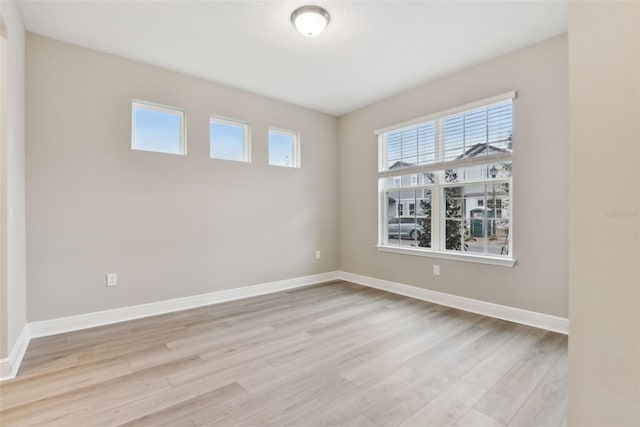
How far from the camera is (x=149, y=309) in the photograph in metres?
3.35

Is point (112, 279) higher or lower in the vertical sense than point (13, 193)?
lower

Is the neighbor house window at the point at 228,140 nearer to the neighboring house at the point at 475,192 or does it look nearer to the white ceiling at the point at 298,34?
the white ceiling at the point at 298,34

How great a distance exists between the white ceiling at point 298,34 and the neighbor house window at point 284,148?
956mm

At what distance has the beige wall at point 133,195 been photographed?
9.32ft

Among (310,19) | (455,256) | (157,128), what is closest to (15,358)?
(157,128)

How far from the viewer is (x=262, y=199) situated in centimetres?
431

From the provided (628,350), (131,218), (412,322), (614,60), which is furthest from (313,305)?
(614,60)

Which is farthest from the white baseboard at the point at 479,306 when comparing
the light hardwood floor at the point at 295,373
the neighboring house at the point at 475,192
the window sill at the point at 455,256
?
the neighboring house at the point at 475,192

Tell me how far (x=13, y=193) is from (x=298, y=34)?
2.74 metres

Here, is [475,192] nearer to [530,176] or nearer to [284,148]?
[530,176]

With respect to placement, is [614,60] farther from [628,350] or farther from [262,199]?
[262,199]

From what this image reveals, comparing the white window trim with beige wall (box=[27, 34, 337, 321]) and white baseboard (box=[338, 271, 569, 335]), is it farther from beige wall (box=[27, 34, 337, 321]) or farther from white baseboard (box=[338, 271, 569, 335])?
white baseboard (box=[338, 271, 569, 335])

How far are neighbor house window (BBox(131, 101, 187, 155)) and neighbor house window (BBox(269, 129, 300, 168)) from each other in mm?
1289

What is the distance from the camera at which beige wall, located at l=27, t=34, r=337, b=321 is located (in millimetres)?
2842
